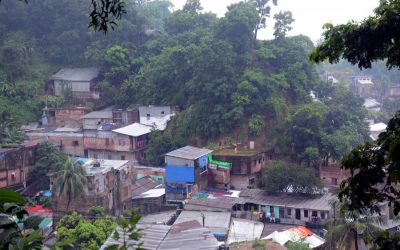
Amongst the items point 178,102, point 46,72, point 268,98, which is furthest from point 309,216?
point 46,72

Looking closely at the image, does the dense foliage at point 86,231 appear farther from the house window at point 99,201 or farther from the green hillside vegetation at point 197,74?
the green hillside vegetation at point 197,74

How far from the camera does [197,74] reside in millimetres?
29297

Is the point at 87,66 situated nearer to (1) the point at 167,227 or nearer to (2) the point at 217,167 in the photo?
(2) the point at 217,167

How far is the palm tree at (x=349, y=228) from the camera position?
1575 centimetres

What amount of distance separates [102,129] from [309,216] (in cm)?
1275

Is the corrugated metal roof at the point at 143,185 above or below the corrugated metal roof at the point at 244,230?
above

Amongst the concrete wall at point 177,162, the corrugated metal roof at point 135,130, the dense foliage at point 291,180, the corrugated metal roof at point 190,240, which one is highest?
the corrugated metal roof at point 135,130

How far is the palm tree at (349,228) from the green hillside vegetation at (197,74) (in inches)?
348

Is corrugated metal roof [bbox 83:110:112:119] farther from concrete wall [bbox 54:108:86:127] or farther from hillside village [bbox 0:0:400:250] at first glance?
concrete wall [bbox 54:108:86:127]

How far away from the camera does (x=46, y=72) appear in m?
35.3

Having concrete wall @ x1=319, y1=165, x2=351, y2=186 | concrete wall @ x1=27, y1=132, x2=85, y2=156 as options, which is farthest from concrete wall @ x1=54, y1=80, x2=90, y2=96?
concrete wall @ x1=319, y1=165, x2=351, y2=186

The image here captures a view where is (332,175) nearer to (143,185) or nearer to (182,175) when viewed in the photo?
(182,175)

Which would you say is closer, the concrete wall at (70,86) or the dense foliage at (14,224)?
the dense foliage at (14,224)

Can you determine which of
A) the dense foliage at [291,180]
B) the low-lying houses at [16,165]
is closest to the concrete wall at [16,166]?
the low-lying houses at [16,165]
